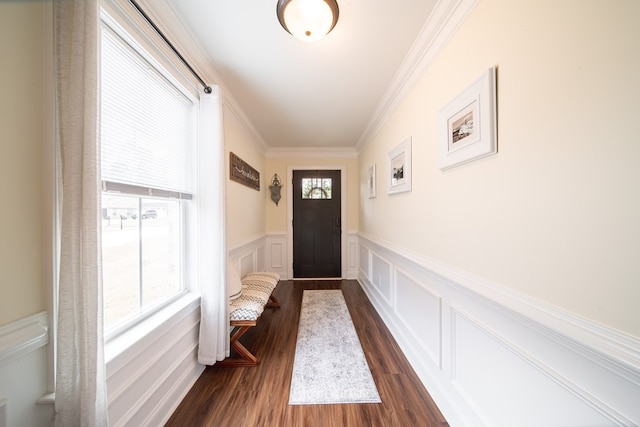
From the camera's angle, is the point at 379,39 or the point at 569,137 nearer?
the point at 569,137

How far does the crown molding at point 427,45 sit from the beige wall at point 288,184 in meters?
1.84

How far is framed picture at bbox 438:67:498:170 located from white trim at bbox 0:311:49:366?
189 centimetres

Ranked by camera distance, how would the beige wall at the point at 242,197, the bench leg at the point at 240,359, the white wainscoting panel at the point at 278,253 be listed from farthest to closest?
the white wainscoting panel at the point at 278,253 → the beige wall at the point at 242,197 → the bench leg at the point at 240,359

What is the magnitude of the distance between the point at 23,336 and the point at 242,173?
7.24 ft

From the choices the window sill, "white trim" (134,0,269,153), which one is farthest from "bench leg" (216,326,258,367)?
"white trim" (134,0,269,153)

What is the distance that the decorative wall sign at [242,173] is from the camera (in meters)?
2.40

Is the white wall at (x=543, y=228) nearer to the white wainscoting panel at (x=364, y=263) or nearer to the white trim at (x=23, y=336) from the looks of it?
the white trim at (x=23, y=336)

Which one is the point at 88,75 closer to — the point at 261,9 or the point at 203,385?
the point at 261,9

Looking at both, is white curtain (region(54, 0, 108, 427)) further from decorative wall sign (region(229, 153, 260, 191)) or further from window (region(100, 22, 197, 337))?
decorative wall sign (region(229, 153, 260, 191))

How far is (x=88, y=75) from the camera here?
32.2 inches

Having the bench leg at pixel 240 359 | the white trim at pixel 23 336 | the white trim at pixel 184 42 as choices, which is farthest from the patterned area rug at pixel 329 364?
the white trim at pixel 184 42

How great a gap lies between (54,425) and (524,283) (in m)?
1.82

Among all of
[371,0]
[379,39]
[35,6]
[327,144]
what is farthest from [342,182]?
[35,6]

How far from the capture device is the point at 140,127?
125 centimetres
